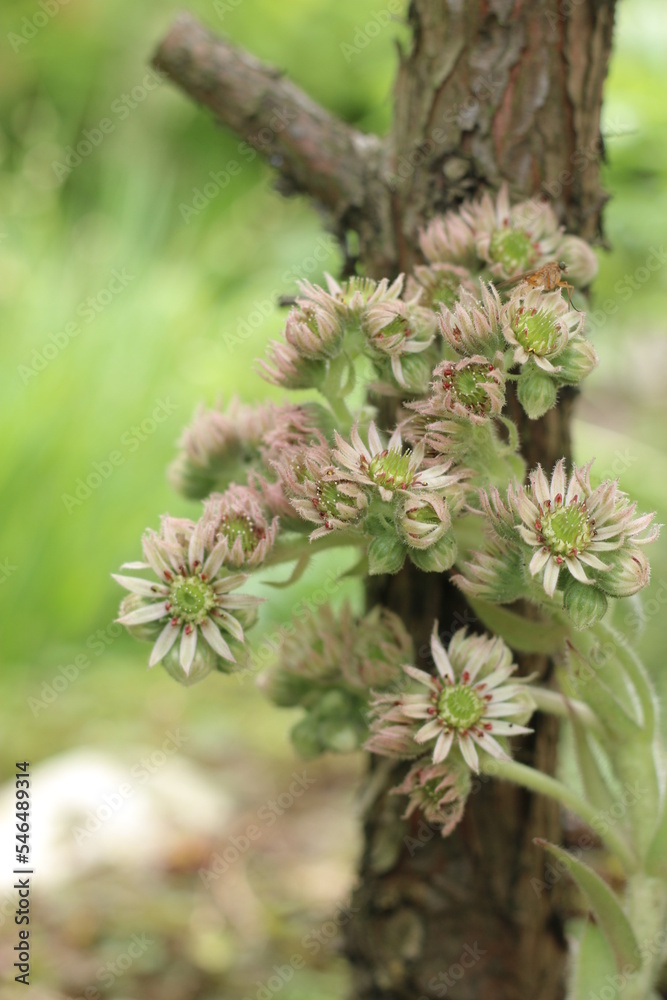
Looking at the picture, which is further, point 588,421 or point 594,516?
point 588,421

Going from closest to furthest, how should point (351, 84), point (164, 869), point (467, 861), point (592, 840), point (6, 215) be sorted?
point (467, 861)
point (592, 840)
point (164, 869)
point (6, 215)
point (351, 84)

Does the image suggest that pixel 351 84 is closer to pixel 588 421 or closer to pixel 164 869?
pixel 588 421

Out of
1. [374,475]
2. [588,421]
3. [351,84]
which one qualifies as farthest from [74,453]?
[351,84]

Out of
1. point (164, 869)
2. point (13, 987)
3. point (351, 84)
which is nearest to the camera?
A: point (13, 987)

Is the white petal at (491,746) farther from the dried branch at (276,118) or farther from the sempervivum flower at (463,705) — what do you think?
the dried branch at (276,118)

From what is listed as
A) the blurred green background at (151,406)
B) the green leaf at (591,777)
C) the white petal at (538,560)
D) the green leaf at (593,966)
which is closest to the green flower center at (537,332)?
the white petal at (538,560)

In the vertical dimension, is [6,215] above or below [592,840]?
above

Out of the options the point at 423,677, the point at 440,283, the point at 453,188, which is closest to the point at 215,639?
the point at 423,677
